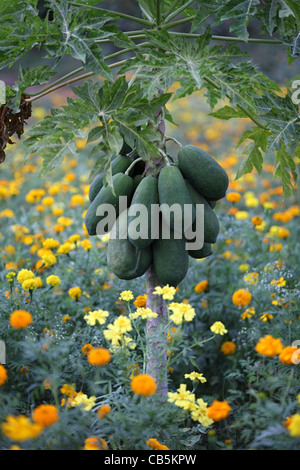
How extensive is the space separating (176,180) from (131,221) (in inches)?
6.9

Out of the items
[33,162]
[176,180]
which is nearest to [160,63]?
[176,180]

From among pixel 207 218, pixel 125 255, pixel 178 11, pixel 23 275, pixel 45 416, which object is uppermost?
pixel 178 11

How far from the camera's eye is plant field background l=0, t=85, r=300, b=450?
1.28 metres

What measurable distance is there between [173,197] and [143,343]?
2.43ft

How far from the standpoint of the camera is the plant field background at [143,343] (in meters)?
1.28

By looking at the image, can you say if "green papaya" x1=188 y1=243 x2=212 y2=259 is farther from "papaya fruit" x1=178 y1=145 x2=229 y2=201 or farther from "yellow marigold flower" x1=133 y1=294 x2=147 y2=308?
"yellow marigold flower" x1=133 y1=294 x2=147 y2=308

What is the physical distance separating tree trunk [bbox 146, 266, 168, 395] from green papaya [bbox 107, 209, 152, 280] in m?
0.12

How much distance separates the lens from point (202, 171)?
4.96 feet

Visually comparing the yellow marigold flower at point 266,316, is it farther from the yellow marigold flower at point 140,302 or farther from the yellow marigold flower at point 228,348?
the yellow marigold flower at point 140,302

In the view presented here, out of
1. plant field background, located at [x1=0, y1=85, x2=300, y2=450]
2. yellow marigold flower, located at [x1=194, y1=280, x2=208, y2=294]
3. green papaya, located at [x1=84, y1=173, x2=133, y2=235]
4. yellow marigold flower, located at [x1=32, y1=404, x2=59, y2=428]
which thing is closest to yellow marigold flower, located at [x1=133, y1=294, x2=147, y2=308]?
plant field background, located at [x1=0, y1=85, x2=300, y2=450]

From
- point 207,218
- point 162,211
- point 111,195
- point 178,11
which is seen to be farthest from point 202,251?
point 178,11

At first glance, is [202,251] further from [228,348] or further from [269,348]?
[228,348]
